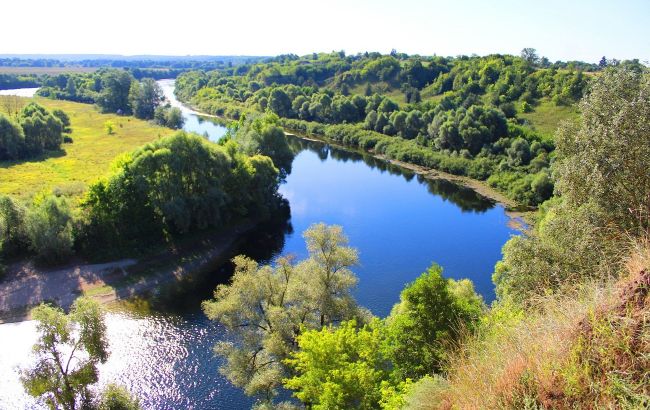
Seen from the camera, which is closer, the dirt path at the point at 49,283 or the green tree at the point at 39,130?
the dirt path at the point at 49,283

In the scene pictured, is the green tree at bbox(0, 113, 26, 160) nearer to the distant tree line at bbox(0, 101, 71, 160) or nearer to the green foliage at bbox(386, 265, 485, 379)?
the distant tree line at bbox(0, 101, 71, 160)

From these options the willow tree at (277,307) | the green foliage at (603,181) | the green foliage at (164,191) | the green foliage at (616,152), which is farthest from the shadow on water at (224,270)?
the green foliage at (616,152)

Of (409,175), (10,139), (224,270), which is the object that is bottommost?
(224,270)

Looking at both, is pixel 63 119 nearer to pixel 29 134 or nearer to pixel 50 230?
pixel 29 134

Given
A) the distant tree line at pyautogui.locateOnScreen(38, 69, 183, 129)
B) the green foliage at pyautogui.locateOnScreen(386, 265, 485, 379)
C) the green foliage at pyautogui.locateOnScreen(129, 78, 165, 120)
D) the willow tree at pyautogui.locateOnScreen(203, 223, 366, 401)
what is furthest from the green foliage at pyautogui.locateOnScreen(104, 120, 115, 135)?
the green foliage at pyautogui.locateOnScreen(386, 265, 485, 379)

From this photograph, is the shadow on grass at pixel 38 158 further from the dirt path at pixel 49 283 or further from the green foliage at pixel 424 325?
the green foliage at pixel 424 325

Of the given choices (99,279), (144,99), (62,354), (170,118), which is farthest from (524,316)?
(144,99)
